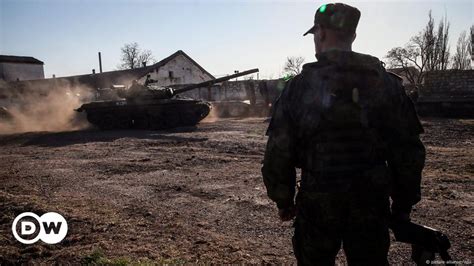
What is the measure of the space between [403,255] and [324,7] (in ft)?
8.01

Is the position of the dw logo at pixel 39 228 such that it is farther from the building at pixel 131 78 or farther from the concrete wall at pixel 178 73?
the concrete wall at pixel 178 73

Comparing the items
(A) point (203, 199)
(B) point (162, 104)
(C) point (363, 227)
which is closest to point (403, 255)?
(C) point (363, 227)

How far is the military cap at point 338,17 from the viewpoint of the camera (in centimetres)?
217

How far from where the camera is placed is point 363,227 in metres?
2.14

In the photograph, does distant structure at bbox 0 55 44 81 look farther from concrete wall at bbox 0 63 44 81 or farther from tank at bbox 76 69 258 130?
tank at bbox 76 69 258 130

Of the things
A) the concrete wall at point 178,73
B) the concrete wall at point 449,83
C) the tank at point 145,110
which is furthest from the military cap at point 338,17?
the concrete wall at point 178,73

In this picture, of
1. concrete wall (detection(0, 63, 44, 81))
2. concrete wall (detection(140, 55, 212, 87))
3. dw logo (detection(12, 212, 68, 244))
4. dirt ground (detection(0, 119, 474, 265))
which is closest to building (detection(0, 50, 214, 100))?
concrete wall (detection(140, 55, 212, 87))

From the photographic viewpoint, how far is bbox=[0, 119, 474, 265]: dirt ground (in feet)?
12.5

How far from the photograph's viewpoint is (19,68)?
5256 cm

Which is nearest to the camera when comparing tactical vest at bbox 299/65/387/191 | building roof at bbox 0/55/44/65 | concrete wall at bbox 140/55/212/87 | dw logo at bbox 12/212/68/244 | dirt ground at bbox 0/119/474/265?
tactical vest at bbox 299/65/387/191

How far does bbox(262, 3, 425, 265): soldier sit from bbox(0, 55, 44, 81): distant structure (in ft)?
183

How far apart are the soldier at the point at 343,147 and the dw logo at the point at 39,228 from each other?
314cm

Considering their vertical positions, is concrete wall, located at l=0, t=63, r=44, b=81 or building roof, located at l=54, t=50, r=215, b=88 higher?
concrete wall, located at l=0, t=63, r=44, b=81

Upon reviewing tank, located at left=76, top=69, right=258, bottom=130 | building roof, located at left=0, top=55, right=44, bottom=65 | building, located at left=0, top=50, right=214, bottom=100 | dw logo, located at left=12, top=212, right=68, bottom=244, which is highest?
building roof, located at left=0, top=55, right=44, bottom=65
